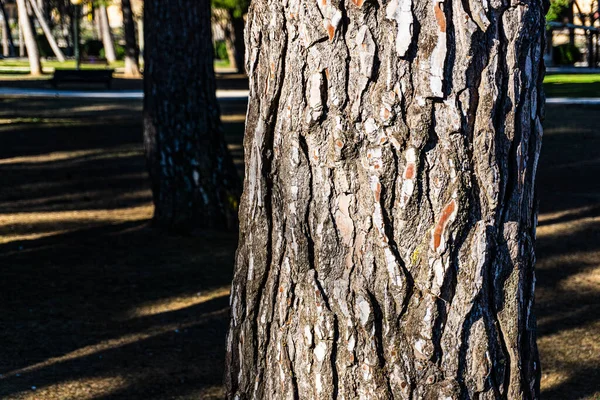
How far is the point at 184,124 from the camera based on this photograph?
830 centimetres

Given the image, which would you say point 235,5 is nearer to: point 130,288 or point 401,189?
point 130,288

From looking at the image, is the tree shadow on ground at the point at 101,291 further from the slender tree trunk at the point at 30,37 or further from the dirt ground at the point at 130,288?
the slender tree trunk at the point at 30,37

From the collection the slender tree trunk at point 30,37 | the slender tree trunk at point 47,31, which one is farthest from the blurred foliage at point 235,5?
the slender tree trunk at point 47,31

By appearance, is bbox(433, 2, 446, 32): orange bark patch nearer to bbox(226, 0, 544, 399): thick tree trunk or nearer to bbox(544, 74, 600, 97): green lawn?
bbox(226, 0, 544, 399): thick tree trunk

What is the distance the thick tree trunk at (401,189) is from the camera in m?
2.28

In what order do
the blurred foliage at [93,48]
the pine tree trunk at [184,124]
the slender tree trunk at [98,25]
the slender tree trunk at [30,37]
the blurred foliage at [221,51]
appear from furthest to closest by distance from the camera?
the slender tree trunk at [98,25]
the blurred foliage at [93,48]
the blurred foliage at [221,51]
the slender tree trunk at [30,37]
the pine tree trunk at [184,124]

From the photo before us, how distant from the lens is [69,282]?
7.06 metres

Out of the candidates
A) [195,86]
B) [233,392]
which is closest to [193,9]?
[195,86]

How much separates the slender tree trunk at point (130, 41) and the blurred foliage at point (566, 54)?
21974mm

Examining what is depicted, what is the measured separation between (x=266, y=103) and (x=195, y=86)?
5.91 m

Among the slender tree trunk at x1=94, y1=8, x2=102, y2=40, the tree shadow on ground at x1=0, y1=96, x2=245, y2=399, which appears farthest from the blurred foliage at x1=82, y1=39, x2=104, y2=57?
the tree shadow on ground at x1=0, y1=96, x2=245, y2=399

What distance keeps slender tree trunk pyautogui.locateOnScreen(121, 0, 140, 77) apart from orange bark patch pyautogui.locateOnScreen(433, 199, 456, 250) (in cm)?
3313

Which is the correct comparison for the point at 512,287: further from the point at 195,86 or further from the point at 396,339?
the point at 195,86

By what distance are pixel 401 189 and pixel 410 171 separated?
0.17 ft
